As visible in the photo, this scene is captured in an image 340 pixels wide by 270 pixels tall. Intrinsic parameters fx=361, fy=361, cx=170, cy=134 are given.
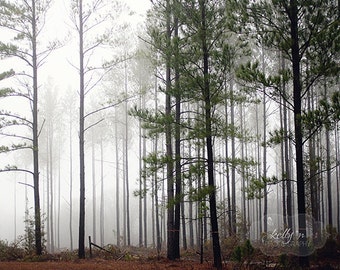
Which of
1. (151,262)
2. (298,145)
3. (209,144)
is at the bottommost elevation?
(151,262)

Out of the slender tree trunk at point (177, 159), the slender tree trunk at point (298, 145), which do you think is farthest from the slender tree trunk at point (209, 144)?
the slender tree trunk at point (298, 145)

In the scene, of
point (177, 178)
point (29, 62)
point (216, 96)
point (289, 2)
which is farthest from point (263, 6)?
point (29, 62)

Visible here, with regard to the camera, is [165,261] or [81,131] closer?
[165,261]

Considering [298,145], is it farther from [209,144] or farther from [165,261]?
[165,261]

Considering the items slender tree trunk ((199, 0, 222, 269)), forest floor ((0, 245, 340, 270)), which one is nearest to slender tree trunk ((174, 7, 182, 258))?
slender tree trunk ((199, 0, 222, 269))

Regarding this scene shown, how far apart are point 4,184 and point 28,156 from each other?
5027 cm

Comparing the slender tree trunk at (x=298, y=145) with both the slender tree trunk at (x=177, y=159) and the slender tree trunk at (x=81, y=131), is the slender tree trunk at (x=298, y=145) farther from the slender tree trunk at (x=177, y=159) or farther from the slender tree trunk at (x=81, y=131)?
the slender tree trunk at (x=81, y=131)

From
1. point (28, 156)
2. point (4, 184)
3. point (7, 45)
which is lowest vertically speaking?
point (4, 184)

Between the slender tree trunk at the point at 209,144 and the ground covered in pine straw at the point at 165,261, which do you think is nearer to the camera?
the ground covered in pine straw at the point at 165,261

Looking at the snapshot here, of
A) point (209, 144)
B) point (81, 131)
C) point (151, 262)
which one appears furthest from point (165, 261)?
point (81, 131)

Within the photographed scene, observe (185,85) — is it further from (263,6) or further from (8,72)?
(8,72)

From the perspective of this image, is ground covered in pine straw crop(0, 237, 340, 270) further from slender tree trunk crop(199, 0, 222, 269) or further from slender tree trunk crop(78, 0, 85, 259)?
slender tree trunk crop(78, 0, 85, 259)

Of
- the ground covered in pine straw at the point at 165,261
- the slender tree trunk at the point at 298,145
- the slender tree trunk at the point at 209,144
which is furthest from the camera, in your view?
the slender tree trunk at the point at 209,144

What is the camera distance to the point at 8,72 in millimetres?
13797
